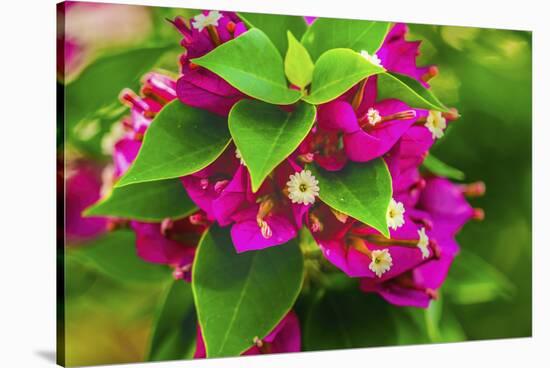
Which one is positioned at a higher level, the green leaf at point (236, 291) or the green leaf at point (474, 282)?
the green leaf at point (236, 291)

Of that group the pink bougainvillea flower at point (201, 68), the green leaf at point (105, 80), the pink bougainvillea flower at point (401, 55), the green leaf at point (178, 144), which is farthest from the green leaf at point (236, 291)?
the pink bougainvillea flower at point (401, 55)

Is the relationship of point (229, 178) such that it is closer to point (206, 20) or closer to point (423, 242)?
point (206, 20)

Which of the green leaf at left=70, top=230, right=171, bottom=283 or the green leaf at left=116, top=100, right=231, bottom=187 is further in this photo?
the green leaf at left=70, top=230, right=171, bottom=283

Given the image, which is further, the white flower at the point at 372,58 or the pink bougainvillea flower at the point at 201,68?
the white flower at the point at 372,58

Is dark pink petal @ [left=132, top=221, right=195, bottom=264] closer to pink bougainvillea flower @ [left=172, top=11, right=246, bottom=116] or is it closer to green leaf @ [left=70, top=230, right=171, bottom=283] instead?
green leaf @ [left=70, top=230, right=171, bottom=283]

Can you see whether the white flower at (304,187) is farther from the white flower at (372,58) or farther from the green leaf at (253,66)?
the white flower at (372,58)

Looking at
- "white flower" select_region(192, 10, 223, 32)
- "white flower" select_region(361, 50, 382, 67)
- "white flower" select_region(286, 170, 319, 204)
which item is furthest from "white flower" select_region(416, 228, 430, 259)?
"white flower" select_region(192, 10, 223, 32)
